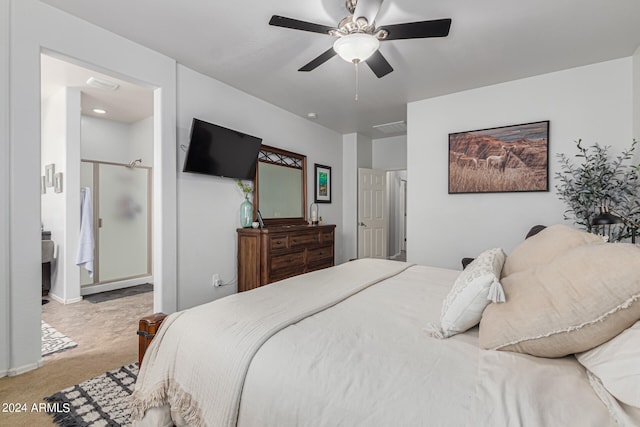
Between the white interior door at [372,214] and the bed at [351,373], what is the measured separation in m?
3.99

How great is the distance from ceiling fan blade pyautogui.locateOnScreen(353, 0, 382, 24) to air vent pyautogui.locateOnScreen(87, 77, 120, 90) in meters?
3.19

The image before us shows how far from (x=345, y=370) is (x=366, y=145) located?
5.38 metres

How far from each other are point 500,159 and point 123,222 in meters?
5.42

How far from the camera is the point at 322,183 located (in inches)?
200

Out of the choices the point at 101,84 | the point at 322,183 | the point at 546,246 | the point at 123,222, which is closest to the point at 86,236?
the point at 123,222

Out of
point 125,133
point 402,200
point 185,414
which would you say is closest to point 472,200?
point 185,414

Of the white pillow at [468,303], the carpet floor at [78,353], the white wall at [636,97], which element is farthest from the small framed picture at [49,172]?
the white wall at [636,97]

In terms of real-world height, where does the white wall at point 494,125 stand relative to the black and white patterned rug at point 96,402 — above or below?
above

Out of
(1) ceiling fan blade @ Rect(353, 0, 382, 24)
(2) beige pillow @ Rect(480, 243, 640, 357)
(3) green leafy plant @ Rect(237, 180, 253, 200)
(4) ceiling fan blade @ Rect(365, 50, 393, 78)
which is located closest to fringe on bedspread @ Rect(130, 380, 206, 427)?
(2) beige pillow @ Rect(480, 243, 640, 357)

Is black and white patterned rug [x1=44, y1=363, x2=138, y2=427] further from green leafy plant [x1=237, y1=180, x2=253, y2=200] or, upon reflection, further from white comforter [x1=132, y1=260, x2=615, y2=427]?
green leafy plant [x1=237, y1=180, x2=253, y2=200]

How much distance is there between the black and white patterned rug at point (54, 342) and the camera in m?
2.43

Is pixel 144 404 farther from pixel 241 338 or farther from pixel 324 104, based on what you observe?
pixel 324 104

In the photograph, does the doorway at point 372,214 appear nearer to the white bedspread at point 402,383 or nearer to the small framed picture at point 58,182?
the white bedspread at point 402,383

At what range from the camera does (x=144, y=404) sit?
1216 millimetres
